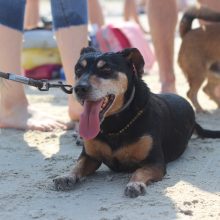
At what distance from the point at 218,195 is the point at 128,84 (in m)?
0.64

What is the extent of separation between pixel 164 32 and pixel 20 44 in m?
1.26

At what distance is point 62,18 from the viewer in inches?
143

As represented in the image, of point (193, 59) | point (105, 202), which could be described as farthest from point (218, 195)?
point (193, 59)

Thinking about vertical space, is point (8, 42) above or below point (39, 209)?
above

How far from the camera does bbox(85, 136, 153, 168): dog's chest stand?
106 inches

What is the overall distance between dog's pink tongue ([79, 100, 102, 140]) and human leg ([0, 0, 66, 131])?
1.09 m

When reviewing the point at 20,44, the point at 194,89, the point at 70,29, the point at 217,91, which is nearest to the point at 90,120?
the point at 70,29

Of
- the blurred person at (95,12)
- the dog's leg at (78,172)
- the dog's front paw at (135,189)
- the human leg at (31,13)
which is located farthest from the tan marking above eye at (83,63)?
the human leg at (31,13)

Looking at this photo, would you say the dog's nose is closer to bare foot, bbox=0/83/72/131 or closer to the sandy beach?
the sandy beach

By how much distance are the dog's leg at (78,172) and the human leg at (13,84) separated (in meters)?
0.96

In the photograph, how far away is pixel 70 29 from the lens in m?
3.65

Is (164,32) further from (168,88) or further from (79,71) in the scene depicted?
(79,71)

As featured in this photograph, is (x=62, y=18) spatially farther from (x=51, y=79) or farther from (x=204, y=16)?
(x=51, y=79)

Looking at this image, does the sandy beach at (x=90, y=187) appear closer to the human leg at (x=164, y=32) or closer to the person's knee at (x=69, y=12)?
the person's knee at (x=69, y=12)
